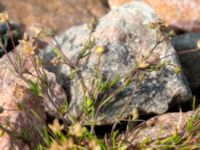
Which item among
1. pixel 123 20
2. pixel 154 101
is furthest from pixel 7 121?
pixel 123 20

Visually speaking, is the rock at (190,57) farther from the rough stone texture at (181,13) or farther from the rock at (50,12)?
the rock at (50,12)

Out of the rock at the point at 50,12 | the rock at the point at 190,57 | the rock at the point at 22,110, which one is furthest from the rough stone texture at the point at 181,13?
the rock at the point at 22,110

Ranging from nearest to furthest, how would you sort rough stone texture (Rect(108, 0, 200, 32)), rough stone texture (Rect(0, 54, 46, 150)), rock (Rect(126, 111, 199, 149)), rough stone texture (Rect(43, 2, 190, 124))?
1. rough stone texture (Rect(0, 54, 46, 150))
2. rock (Rect(126, 111, 199, 149))
3. rough stone texture (Rect(43, 2, 190, 124))
4. rough stone texture (Rect(108, 0, 200, 32))

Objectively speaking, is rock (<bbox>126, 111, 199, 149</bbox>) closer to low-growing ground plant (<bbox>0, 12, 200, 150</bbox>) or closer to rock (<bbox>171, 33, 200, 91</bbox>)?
low-growing ground plant (<bbox>0, 12, 200, 150</bbox>)

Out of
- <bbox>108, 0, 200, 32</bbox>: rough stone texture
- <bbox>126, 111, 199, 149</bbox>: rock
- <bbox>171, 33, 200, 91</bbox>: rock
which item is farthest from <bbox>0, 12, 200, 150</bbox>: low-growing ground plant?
<bbox>108, 0, 200, 32</bbox>: rough stone texture

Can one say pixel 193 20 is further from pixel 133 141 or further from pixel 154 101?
pixel 133 141
